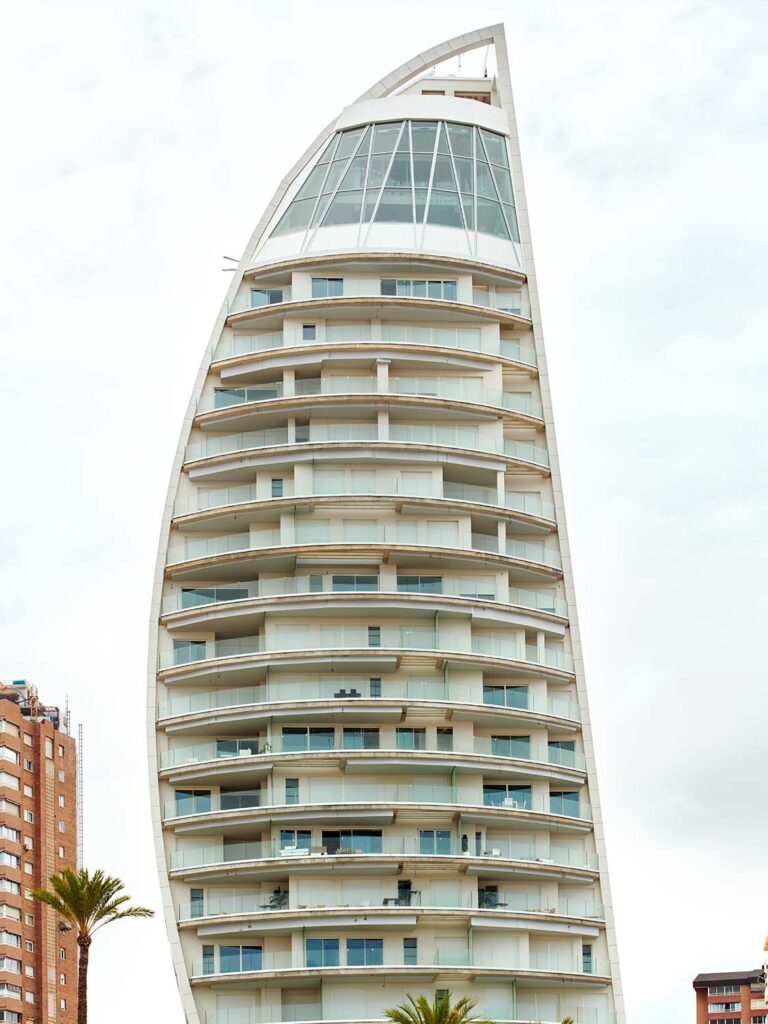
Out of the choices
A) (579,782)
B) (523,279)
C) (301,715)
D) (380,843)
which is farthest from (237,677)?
(523,279)

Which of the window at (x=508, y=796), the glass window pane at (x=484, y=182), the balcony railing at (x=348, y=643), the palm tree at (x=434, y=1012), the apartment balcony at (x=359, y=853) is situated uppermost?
the glass window pane at (x=484, y=182)

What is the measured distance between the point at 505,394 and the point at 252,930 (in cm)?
2739

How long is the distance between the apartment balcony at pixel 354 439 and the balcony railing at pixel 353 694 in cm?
1084

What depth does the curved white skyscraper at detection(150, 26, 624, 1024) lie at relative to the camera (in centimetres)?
8106

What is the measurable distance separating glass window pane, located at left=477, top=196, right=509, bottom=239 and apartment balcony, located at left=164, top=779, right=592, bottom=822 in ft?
90.2

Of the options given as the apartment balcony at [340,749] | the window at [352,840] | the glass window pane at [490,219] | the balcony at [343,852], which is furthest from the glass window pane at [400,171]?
the balcony at [343,852]

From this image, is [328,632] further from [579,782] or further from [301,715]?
[579,782]

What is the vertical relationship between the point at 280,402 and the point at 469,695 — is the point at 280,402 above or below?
above

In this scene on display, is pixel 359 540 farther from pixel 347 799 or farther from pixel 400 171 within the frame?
pixel 400 171

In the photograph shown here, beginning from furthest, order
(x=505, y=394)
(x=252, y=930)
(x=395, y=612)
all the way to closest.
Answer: (x=505, y=394) → (x=395, y=612) → (x=252, y=930)

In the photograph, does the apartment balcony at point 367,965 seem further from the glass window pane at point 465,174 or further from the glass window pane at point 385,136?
the glass window pane at point 385,136

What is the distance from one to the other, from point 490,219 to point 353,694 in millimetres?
24973

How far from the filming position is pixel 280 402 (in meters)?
88.9

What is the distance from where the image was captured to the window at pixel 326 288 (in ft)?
300
